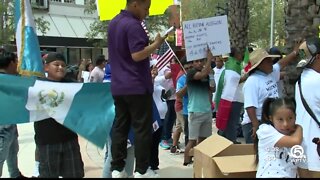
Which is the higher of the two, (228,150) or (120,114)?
(120,114)

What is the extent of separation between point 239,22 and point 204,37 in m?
6.76

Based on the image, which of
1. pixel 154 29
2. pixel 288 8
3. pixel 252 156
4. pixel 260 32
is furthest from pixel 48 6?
pixel 252 156

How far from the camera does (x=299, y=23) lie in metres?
6.54

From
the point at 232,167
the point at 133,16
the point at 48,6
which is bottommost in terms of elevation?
the point at 232,167

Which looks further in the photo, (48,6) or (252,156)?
(48,6)

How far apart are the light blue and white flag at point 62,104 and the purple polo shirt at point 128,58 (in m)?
0.30

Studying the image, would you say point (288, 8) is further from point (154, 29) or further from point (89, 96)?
point (154, 29)

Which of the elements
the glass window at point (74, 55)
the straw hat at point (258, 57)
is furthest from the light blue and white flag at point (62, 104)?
the glass window at point (74, 55)

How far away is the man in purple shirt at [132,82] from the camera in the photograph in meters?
4.11

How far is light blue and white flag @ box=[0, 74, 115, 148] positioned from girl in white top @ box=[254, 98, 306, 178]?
1489 millimetres

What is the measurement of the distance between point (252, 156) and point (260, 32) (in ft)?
128

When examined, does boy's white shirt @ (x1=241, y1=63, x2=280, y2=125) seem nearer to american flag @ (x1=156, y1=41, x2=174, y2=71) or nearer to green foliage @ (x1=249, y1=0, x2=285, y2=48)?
american flag @ (x1=156, y1=41, x2=174, y2=71)

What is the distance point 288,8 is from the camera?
6734 millimetres
